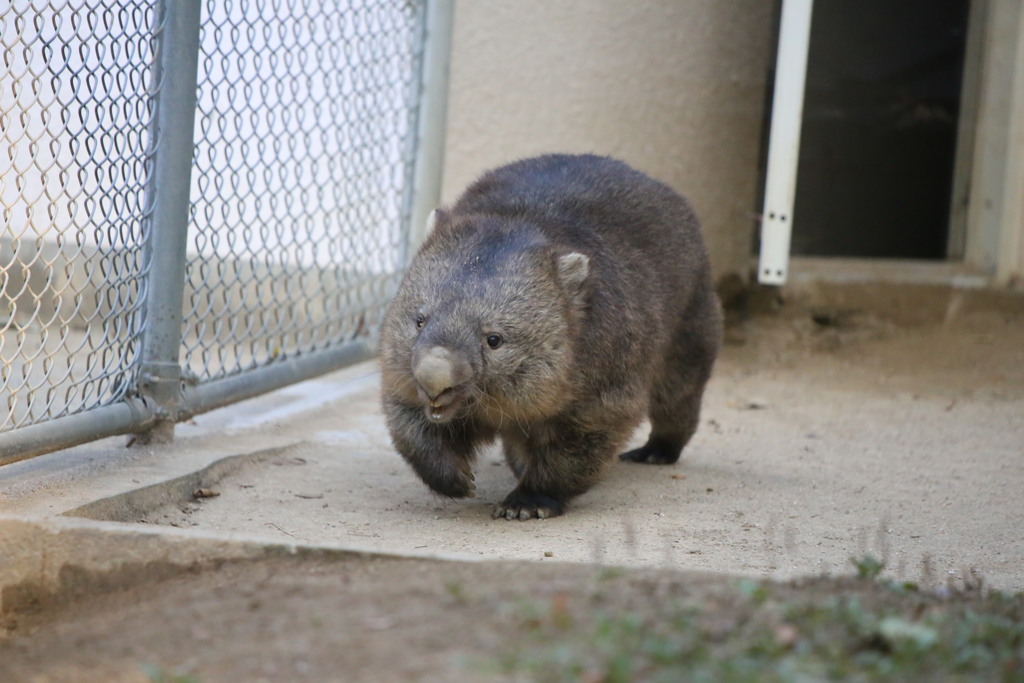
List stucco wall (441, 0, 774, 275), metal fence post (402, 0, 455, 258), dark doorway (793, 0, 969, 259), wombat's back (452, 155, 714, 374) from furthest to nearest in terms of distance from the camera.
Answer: dark doorway (793, 0, 969, 259)
stucco wall (441, 0, 774, 275)
metal fence post (402, 0, 455, 258)
wombat's back (452, 155, 714, 374)

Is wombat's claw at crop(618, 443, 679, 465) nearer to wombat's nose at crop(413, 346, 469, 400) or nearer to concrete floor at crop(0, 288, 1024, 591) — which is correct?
concrete floor at crop(0, 288, 1024, 591)

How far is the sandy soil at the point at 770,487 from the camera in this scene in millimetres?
3387

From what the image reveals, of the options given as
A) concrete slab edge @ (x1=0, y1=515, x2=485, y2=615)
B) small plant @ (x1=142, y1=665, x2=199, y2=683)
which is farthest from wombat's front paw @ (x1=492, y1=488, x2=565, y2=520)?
small plant @ (x1=142, y1=665, x2=199, y2=683)

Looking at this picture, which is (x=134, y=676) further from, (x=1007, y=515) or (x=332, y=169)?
(x=332, y=169)

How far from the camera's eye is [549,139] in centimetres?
678

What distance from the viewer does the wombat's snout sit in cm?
335

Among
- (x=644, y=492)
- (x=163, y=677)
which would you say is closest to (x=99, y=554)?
(x=163, y=677)

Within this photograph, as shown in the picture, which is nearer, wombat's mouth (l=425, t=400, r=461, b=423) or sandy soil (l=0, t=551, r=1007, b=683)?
sandy soil (l=0, t=551, r=1007, b=683)

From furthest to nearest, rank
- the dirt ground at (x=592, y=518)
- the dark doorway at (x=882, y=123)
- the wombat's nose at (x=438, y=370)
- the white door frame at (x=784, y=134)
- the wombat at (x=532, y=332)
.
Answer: the dark doorway at (x=882, y=123)
the white door frame at (x=784, y=134)
the wombat at (x=532, y=332)
the wombat's nose at (x=438, y=370)
the dirt ground at (x=592, y=518)

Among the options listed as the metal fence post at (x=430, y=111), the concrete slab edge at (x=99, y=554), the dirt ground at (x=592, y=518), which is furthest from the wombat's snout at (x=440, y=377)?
the metal fence post at (x=430, y=111)

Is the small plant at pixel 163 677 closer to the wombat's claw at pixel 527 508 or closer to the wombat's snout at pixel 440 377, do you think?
the wombat's snout at pixel 440 377

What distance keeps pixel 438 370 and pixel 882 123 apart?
5671 millimetres

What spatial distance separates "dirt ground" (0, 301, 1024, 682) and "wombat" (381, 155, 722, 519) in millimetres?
221

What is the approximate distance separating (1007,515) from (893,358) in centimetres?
302
